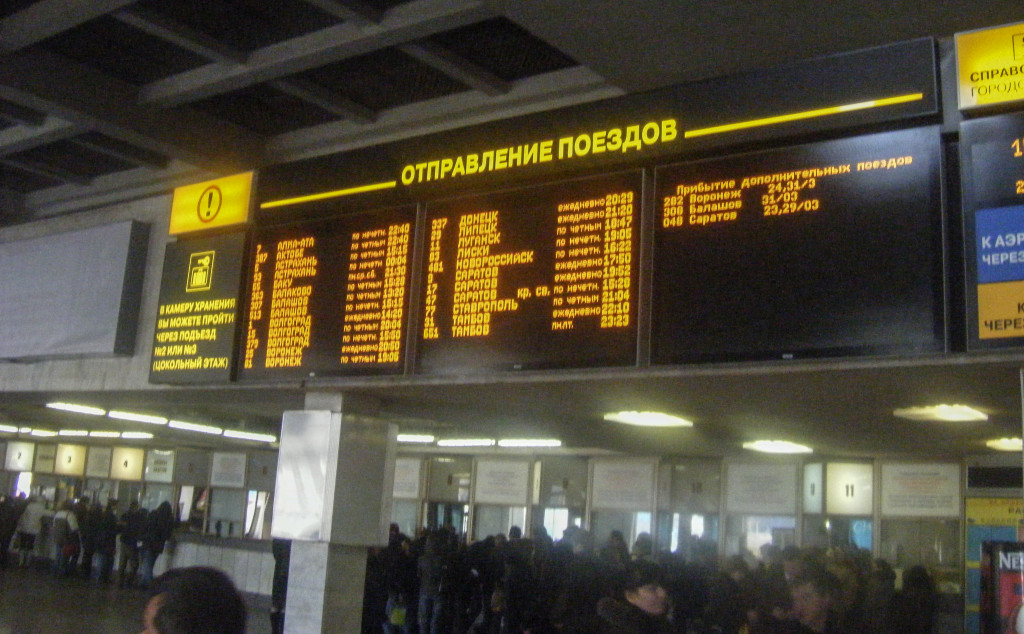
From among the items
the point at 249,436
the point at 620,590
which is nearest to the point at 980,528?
the point at 620,590

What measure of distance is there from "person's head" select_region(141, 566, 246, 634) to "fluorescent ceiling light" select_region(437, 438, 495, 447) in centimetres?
1335

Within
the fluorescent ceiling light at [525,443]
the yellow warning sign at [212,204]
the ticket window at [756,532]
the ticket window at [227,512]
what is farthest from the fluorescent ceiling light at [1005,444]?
the ticket window at [227,512]

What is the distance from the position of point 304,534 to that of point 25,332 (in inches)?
152

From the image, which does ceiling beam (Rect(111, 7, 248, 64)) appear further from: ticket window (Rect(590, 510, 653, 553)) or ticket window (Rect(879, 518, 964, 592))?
ticket window (Rect(590, 510, 653, 553))

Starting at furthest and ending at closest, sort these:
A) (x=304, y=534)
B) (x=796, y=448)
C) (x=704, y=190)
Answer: (x=796, y=448) → (x=304, y=534) → (x=704, y=190)

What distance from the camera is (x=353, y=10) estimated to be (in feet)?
18.5

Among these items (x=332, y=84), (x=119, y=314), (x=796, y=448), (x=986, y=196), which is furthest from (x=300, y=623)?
(x=796, y=448)

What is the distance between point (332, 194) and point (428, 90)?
1115 millimetres

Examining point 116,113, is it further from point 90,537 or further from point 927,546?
point 90,537

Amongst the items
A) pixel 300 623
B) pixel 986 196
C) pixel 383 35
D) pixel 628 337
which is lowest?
pixel 300 623

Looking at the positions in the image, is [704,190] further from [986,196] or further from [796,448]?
[796,448]

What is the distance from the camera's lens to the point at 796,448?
12180mm

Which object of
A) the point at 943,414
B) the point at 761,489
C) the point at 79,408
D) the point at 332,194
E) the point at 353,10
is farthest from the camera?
the point at 761,489

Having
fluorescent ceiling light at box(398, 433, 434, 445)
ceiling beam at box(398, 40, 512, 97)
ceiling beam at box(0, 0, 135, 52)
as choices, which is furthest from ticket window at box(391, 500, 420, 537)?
ceiling beam at box(0, 0, 135, 52)
